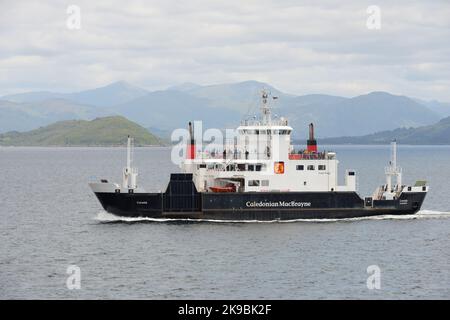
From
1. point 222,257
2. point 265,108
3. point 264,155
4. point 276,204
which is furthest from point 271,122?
point 222,257

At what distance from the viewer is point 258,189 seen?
59688 mm

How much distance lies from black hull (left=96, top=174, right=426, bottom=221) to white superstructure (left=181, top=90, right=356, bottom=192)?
2.87 feet

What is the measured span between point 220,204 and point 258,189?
3.08 metres

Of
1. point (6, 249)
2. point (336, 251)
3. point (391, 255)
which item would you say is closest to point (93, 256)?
point (6, 249)

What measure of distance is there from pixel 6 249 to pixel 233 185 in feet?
57.9

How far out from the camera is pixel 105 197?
59.7 metres

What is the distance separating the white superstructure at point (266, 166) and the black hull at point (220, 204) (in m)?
0.87

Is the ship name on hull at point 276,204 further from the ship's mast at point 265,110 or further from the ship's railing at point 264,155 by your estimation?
the ship's mast at point 265,110

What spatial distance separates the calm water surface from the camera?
40.1 metres

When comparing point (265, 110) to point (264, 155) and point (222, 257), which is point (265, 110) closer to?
point (264, 155)

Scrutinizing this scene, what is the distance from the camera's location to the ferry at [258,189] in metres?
59.0

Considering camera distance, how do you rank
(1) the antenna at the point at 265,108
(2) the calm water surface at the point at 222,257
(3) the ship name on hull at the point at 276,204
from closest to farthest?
(2) the calm water surface at the point at 222,257 → (3) the ship name on hull at the point at 276,204 → (1) the antenna at the point at 265,108

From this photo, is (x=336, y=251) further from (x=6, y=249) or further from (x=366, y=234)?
(x=6, y=249)

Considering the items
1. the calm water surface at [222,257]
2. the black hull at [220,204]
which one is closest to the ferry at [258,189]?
the black hull at [220,204]
